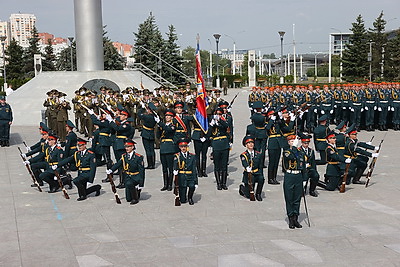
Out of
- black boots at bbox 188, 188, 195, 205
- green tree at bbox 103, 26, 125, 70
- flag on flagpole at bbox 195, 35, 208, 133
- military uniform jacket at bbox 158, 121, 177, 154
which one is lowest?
black boots at bbox 188, 188, 195, 205

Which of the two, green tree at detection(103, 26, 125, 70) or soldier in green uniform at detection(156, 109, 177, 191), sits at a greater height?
green tree at detection(103, 26, 125, 70)

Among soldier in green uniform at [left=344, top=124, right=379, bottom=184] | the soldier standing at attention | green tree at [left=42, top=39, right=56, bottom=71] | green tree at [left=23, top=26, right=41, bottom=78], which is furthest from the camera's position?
green tree at [left=23, top=26, right=41, bottom=78]

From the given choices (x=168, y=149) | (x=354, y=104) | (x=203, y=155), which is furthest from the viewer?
(x=354, y=104)

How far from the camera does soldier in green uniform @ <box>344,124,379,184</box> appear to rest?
11492mm

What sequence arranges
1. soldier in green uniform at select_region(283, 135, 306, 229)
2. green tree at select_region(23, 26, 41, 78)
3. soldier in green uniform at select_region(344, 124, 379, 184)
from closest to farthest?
soldier in green uniform at select_region(283, 135, 306, 229)
soldier in green uniform at select_region(344, 124, 379, 184)
green tree at select_region(23, 26, 41, 78)

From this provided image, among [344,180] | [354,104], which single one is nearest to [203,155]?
[344,180]

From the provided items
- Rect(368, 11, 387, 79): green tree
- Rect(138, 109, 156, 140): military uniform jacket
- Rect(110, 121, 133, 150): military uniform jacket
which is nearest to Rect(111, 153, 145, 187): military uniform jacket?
Rect(110, 121, 133, 150): military uniform jacket

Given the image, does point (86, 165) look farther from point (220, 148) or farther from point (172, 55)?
point (172, 55)

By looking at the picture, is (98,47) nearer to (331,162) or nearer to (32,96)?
(32,96)

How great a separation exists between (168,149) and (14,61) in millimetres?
60020

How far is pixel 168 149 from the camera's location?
11781 mm

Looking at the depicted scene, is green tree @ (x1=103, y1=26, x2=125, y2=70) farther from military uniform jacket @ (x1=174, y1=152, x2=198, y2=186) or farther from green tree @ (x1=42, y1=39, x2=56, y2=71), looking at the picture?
military uniform jacket @ (x1=174, y1=152, x2=198, y2=186)

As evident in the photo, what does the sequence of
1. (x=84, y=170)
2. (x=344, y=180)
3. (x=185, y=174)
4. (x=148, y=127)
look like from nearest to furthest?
(x=185, y=174) → (x=84, y=170) → (x=344, y=180) → (x=148, y=127)

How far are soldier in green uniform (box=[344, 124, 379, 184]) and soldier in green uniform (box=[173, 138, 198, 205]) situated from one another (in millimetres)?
3550
